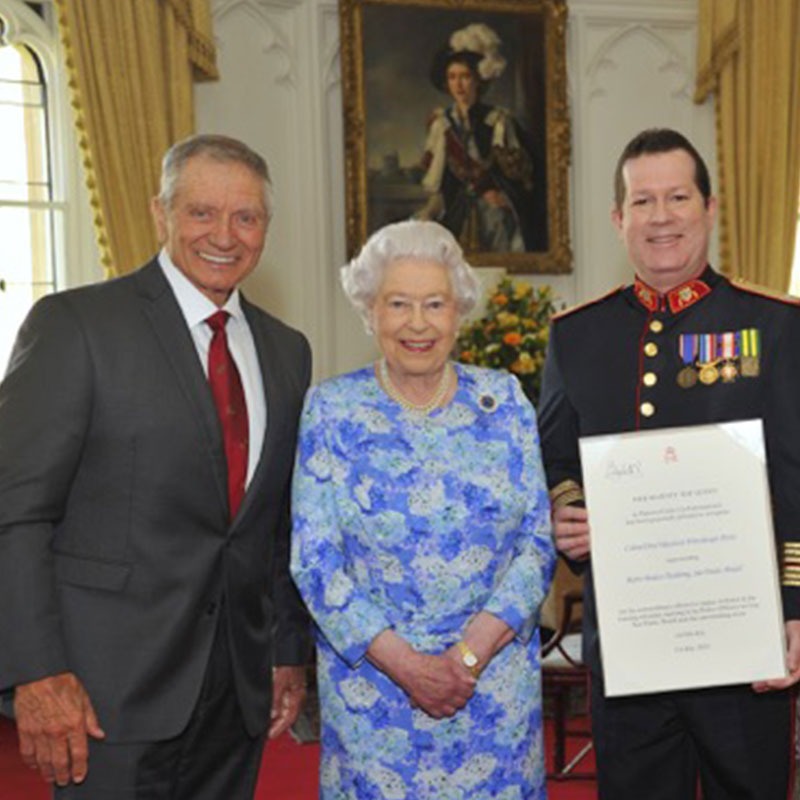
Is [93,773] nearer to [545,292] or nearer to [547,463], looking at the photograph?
[547,463]

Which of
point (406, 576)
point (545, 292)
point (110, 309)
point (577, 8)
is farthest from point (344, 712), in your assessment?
point (577, 8)

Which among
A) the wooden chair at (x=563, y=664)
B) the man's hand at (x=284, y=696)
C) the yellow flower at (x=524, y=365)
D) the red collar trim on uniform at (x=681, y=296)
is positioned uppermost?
the red collar trim on uniform at (x=681, y=296)

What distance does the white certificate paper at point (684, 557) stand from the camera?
2.67m

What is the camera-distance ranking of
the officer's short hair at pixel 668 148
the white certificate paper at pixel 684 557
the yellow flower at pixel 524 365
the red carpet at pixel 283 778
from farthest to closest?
the yellow flower at pixel 524 365 < the red carpet at pixel 283 778 < the officer's short hair at pixel 668 148 < the white certificate paper at pixel 684 557

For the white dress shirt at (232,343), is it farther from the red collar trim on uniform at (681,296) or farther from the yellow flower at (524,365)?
the yellow flower at (524,365)

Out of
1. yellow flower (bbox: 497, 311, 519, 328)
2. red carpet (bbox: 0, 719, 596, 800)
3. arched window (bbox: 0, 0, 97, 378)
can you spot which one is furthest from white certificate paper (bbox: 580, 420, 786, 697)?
arched window (bbox: 0, 0, 97, 378)

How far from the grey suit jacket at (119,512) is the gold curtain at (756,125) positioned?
5938mm

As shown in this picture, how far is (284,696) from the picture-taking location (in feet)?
10.3

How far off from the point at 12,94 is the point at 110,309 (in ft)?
16.6

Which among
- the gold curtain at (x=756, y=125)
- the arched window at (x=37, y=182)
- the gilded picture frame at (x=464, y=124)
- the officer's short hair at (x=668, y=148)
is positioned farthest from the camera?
the gold curtain at (x=756, y=125)

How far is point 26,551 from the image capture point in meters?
2.53

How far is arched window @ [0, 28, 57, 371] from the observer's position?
285 inches

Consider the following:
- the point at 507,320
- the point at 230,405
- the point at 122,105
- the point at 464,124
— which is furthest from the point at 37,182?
the point at 230,405

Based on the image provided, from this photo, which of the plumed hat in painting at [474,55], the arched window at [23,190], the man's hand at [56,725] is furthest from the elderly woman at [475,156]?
the man's hand at [56,725]
